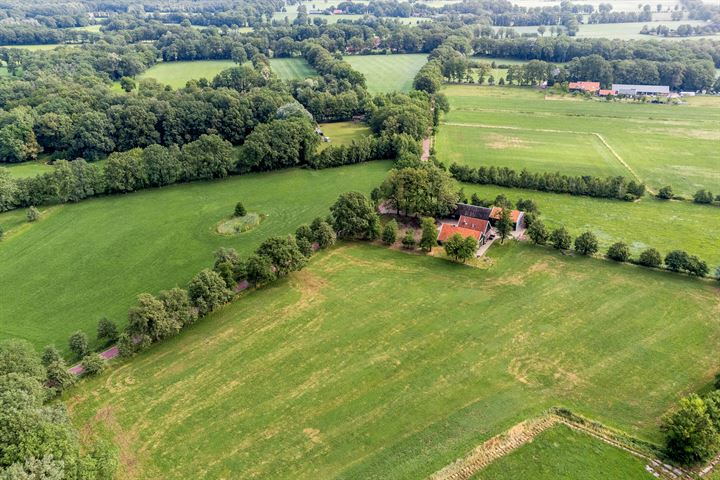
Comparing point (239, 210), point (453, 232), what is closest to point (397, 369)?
point (453, 232)

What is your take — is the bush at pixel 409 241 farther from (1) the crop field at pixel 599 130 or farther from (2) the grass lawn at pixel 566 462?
(1) the crop field at pixel 599 130

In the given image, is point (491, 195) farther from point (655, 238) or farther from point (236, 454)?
point (236, 454)

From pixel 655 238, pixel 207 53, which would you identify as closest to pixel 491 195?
pixel 655 238

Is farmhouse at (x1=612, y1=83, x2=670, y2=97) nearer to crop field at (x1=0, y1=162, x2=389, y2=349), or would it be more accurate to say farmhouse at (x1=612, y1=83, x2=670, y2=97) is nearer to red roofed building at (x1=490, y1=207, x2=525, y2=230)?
crop field at (x1=0, y1=162, x2=389, y2=349)

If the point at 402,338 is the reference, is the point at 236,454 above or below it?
below

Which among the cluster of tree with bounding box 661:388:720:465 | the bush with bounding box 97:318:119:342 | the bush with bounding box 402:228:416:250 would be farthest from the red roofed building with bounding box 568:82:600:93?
the bush with bounding box 97:318:119:342
